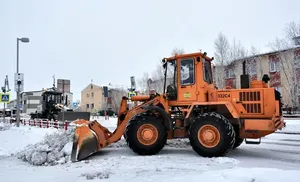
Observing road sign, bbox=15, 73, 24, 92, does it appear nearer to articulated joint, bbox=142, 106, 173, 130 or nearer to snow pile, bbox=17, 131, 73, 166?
snow pile, bbox=17, 131, 73, 166

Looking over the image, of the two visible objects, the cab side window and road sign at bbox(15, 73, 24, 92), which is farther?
road sign at bbox(15, 73, 24, 92)

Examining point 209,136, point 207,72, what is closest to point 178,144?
point 209,136

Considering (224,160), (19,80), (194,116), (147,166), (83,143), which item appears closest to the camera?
(147,166)

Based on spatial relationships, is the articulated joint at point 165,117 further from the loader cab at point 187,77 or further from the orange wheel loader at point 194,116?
the loader cab at point 187,77

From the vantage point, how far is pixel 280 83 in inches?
1329

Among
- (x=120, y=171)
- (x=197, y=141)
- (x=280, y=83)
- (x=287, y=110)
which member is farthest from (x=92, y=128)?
(x=280, y=83)

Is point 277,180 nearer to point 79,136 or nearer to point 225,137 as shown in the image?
point 225,137

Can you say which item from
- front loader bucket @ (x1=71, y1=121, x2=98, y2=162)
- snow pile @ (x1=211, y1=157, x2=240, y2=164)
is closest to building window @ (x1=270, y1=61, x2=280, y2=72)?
snow pile @ (x1=211, y1=157, x2=240, y2=164)

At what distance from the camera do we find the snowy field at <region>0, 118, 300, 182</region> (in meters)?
5.73

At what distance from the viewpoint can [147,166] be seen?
7145 millimetres

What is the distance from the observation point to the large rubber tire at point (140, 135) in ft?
28.1

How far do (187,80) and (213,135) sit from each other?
1.90 metres

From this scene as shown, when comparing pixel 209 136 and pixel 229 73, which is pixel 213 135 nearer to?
pixel 209 136

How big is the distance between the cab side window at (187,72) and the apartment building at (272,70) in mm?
22296
